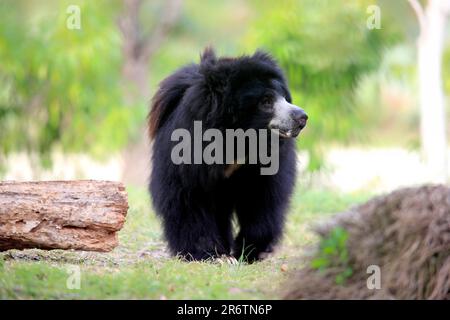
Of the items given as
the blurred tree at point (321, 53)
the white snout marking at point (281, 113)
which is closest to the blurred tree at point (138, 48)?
the blurred tree at point (321, 53)

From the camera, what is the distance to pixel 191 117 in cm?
549

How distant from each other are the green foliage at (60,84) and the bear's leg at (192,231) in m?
7.58

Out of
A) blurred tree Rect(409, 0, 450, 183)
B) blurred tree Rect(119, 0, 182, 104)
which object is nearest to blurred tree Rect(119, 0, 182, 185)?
blurred tree Rect(119, 0, 182, 104)

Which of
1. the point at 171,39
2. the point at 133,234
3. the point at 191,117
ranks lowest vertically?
the point at 133,234

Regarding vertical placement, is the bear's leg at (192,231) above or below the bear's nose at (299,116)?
below

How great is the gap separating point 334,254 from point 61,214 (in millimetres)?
1731

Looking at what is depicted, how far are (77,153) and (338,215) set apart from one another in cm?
1014

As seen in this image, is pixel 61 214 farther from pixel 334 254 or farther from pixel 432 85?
pixel 432 85

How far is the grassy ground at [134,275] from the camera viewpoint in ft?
13.6

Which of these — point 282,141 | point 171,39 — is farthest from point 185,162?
point 171,39

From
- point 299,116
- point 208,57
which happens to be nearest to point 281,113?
point 299,116

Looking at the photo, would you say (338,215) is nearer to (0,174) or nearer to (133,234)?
(133,234)

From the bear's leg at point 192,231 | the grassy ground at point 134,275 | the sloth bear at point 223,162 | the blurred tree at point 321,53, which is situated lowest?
the grassy ground at point 134,275

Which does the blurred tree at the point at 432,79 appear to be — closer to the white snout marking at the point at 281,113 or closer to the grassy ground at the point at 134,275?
the grassy ground at the point at 134,275
